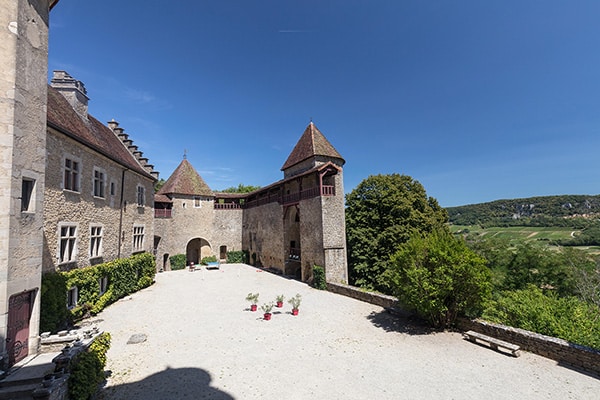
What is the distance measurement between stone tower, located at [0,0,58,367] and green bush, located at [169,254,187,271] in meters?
20.3

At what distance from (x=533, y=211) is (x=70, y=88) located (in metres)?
97.6

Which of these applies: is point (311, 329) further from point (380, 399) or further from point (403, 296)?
point (380, 399)

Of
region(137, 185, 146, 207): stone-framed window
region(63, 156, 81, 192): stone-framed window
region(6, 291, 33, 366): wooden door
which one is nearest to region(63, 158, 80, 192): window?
region(63, 156, 81, 192): stone-framed window

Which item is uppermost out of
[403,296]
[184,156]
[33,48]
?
[184,156]

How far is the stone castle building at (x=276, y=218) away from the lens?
17.8 m

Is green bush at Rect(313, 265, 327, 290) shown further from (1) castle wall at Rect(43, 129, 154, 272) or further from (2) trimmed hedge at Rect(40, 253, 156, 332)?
(1) castle wall at Rect(43, 129, 154, 272)

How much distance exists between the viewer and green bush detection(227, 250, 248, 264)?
97.3ft

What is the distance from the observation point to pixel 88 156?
12.2 metres

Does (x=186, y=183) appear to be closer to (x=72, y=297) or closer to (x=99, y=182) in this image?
(x=99, y=182)

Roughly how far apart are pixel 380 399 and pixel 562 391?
4.09m

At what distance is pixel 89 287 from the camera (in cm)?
1141

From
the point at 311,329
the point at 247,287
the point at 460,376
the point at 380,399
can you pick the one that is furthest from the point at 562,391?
the point at 247,287

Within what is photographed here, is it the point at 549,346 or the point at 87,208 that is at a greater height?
the point at 87,208

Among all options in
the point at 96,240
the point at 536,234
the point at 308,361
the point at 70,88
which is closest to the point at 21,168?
the point at 96,240
